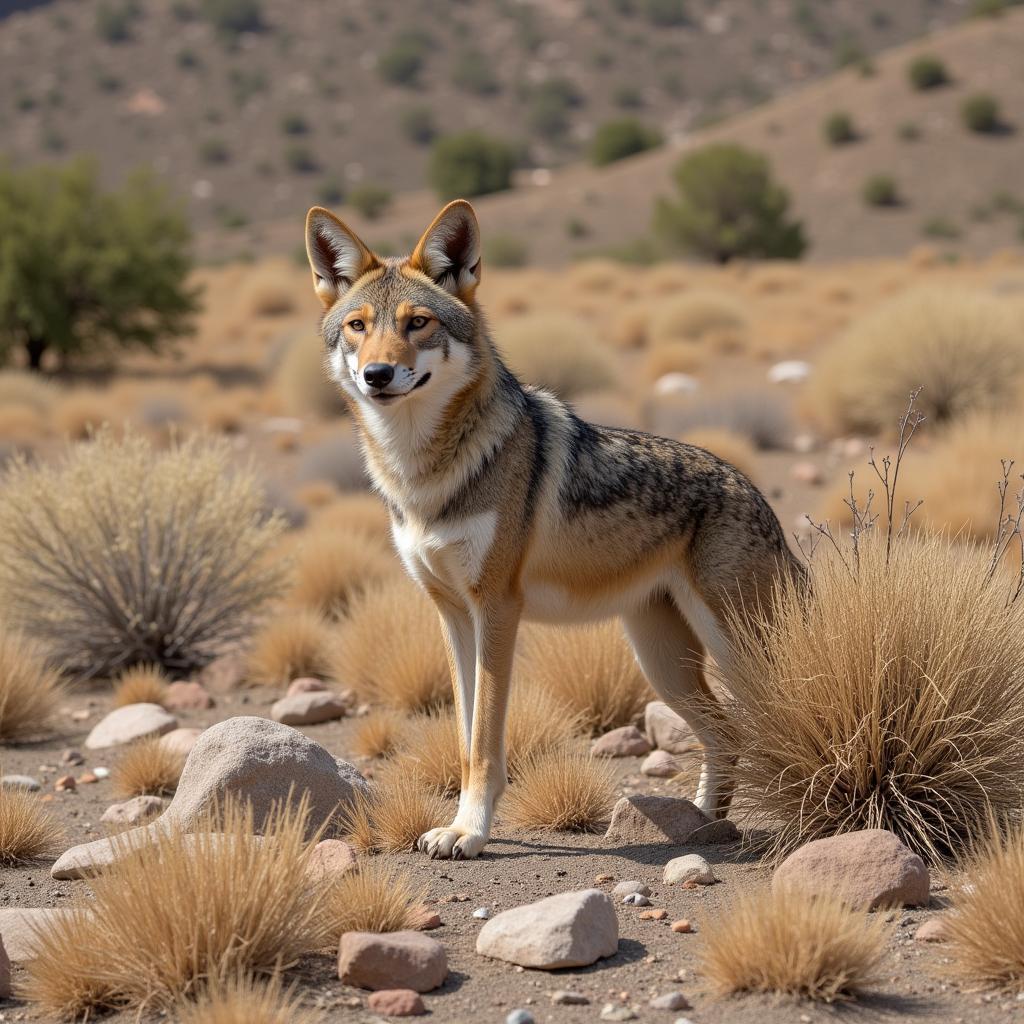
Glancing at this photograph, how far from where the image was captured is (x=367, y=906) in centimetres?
446

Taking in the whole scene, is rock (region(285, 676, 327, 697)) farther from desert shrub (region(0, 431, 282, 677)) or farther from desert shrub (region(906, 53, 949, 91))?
desert shrub (region(906, 53, 949, 91))

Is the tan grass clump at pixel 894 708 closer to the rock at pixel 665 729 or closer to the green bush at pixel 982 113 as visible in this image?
the rock at pixel 665 729

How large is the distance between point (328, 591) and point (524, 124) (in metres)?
71.0

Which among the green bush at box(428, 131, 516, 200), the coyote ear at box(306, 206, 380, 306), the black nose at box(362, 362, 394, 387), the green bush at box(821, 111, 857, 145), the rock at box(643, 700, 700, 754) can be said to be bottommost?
the rock at box(643, 700, 700, 754)

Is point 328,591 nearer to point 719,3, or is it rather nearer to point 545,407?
point 545,407

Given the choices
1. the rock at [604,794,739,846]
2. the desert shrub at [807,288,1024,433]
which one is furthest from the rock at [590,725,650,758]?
the desert shrub at [807,288,1024,433]

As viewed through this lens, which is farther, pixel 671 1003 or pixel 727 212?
pixel 727 212

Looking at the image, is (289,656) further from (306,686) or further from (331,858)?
(331,858)

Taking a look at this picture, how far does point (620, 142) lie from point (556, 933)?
64390 millimetres

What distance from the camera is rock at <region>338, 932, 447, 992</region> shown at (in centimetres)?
418

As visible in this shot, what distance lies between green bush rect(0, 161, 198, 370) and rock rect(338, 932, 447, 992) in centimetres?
2051

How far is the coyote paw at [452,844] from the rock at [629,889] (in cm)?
64

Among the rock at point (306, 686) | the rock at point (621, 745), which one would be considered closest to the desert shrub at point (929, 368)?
the rock at point (306, 686)

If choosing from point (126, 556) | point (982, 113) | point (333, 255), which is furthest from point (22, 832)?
point (982, 113)
